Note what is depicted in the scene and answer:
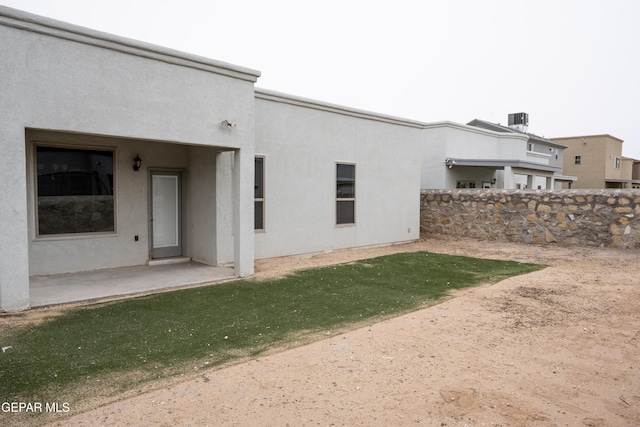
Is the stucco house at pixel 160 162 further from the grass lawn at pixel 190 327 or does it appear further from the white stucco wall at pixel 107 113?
the grass lawn at pixel 190 327

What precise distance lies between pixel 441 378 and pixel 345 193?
9014 millimetres

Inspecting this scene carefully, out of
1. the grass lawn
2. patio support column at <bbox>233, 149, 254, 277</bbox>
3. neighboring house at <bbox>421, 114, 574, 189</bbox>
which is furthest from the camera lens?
neighboring house at <bbox>421, 114, 574, 189</bbox>

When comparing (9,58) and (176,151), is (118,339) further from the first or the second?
(176,151)

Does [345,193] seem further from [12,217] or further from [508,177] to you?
[508,177]

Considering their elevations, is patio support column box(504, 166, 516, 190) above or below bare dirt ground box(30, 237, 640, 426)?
above

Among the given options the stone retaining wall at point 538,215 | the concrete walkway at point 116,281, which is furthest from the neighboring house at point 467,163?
the concrete walkway at point 116,281

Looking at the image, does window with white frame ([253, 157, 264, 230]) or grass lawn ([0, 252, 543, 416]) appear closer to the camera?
grass lawn ([0, 252, 543, 416])

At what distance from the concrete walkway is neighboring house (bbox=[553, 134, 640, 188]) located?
39904 millimetres

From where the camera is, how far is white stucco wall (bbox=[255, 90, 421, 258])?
10.9 metres

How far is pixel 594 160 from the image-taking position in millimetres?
39281

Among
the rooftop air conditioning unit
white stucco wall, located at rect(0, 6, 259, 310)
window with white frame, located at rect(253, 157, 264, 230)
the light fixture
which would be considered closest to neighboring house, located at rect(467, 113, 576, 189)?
the rooftop air conditioning unit

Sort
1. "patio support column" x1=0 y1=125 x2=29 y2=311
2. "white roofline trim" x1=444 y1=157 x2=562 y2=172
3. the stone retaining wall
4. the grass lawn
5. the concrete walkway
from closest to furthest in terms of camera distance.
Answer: the grass lawn
"patio support column" x1=0 y1=125 x2=29 y2=311
the concrete walkway
the stone retaining wall
"white roofline trim" x1=444 y1=157 x2=562 y2=172

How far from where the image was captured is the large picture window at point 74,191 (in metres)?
8.52

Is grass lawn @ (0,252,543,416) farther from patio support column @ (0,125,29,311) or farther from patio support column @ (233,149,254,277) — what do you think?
patio support column @ (0,125,29,311)
